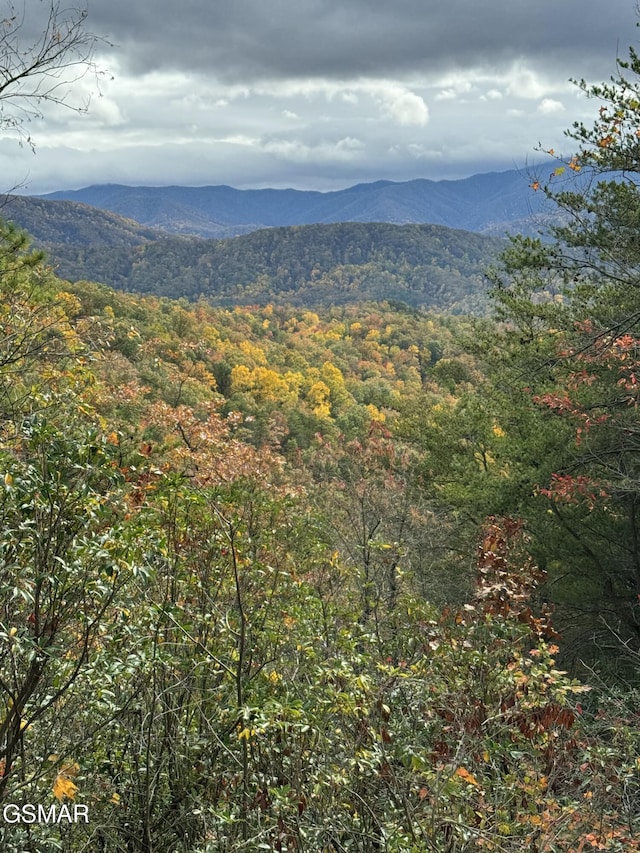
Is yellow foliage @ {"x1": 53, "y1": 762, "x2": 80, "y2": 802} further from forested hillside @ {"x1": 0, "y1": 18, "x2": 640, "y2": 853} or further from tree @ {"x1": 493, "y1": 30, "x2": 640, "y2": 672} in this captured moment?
tree @ {"x1": 493, "y1": 30, "x2": 640, "y2": 672}

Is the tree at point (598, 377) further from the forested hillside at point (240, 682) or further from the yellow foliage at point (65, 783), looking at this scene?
the yellow foliage at point (65, 783)

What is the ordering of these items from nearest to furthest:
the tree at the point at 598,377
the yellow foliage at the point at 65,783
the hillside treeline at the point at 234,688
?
1. the yellow foliage at the point at 65,783
2. the hillside treeline at the point at 234,688
3. the tree at the point at 598,377

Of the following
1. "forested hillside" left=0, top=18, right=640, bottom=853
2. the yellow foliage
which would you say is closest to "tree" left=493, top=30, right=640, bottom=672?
"forested hillside" left=0, top=18, right=640, bottom=853

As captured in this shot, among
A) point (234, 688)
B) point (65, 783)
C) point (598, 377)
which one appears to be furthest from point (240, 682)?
point (598, 377)

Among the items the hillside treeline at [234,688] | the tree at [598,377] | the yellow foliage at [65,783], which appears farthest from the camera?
the tree at [598,377]

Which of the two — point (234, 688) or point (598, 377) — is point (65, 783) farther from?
point (598, 377)

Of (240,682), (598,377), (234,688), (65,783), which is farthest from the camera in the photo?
(598,377)

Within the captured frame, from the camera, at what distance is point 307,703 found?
318 centimetres

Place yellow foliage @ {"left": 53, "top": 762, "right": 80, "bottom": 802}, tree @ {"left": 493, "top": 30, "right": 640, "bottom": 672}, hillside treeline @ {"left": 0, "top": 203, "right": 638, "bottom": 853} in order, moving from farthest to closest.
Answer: tree @ {"left": 493, "top": 30, "right": 640, "bottom": 672}, hillside treeline @ {"left": 0, "top": 203, "right": 638, "bottom": 853}, yellow foliage @ {"left": 53, "top": 762, "right": 80, "bottom": 802}

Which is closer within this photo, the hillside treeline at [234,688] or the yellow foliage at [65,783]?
the yellow foliage at [65,783]

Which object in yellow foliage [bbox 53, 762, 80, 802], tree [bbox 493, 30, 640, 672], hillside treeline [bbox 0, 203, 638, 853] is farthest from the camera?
tree [bbox 493, 30, 640, 672]

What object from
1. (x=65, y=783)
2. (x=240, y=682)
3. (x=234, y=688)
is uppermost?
(x=240, y=682)

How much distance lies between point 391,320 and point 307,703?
110 meters

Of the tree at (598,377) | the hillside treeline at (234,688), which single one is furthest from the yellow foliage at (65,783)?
the tree at (598,377)
